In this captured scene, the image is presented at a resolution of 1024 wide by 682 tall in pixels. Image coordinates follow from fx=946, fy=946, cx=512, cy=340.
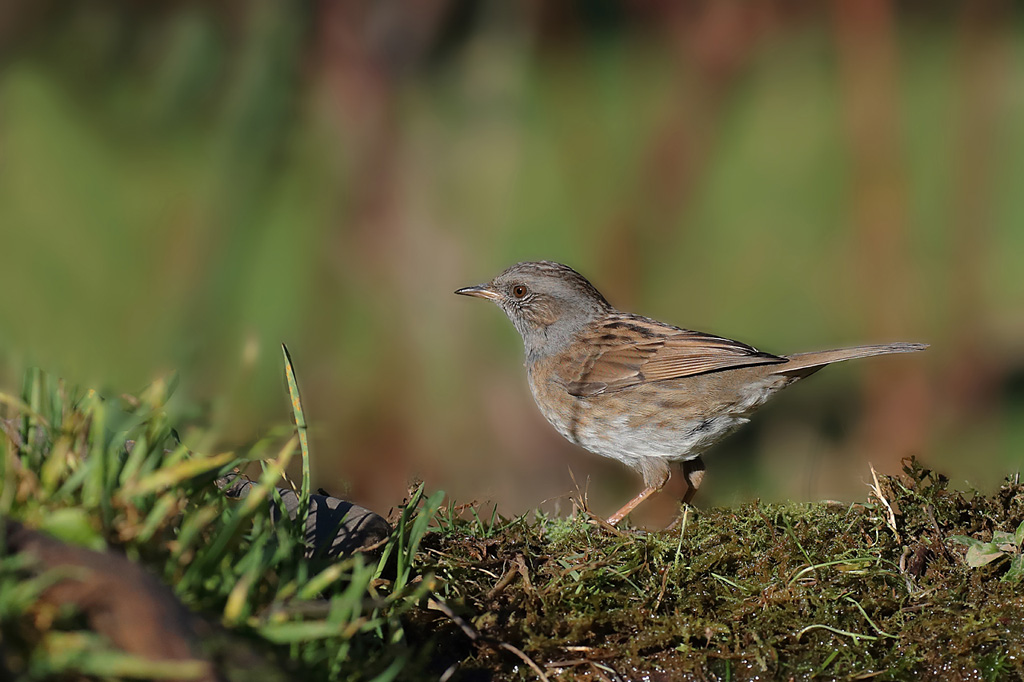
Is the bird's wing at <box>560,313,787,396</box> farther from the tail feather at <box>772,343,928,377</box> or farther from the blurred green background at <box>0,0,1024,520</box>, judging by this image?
the blurred green background at <box>0,0,1024,520</box>

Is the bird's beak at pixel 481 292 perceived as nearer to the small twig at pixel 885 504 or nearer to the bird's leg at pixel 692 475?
the bird's leg at pixel 692 475

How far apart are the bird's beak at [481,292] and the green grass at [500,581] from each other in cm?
179

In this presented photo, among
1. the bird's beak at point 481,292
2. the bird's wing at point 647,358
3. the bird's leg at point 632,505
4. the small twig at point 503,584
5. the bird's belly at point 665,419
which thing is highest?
the bird's beak at point 481,292

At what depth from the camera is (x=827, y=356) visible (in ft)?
11.6

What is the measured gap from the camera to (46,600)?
4.63 ft

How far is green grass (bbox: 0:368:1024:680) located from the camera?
1.60 m

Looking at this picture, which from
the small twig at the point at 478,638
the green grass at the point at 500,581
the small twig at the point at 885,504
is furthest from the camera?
the small twig at the point at 885,504

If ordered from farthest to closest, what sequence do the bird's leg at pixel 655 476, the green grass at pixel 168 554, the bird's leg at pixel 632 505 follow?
the bird's leg at pixel 655 476
the bird's leg at pixel 632 505
the green grass at pixel 168 554

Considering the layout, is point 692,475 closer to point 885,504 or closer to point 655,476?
point 655,476

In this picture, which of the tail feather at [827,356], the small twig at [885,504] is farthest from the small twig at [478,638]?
the tail feather at [827,356]

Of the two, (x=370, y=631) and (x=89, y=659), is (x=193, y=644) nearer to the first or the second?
(x=89, y=659)

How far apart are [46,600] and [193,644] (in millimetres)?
233

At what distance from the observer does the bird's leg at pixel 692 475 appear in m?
3.99

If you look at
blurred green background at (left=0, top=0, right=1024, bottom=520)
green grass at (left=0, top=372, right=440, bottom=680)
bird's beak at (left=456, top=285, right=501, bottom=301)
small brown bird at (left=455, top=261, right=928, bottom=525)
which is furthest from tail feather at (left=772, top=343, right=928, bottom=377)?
green grass at (left=0, top=372, right=440, bottom=680)
